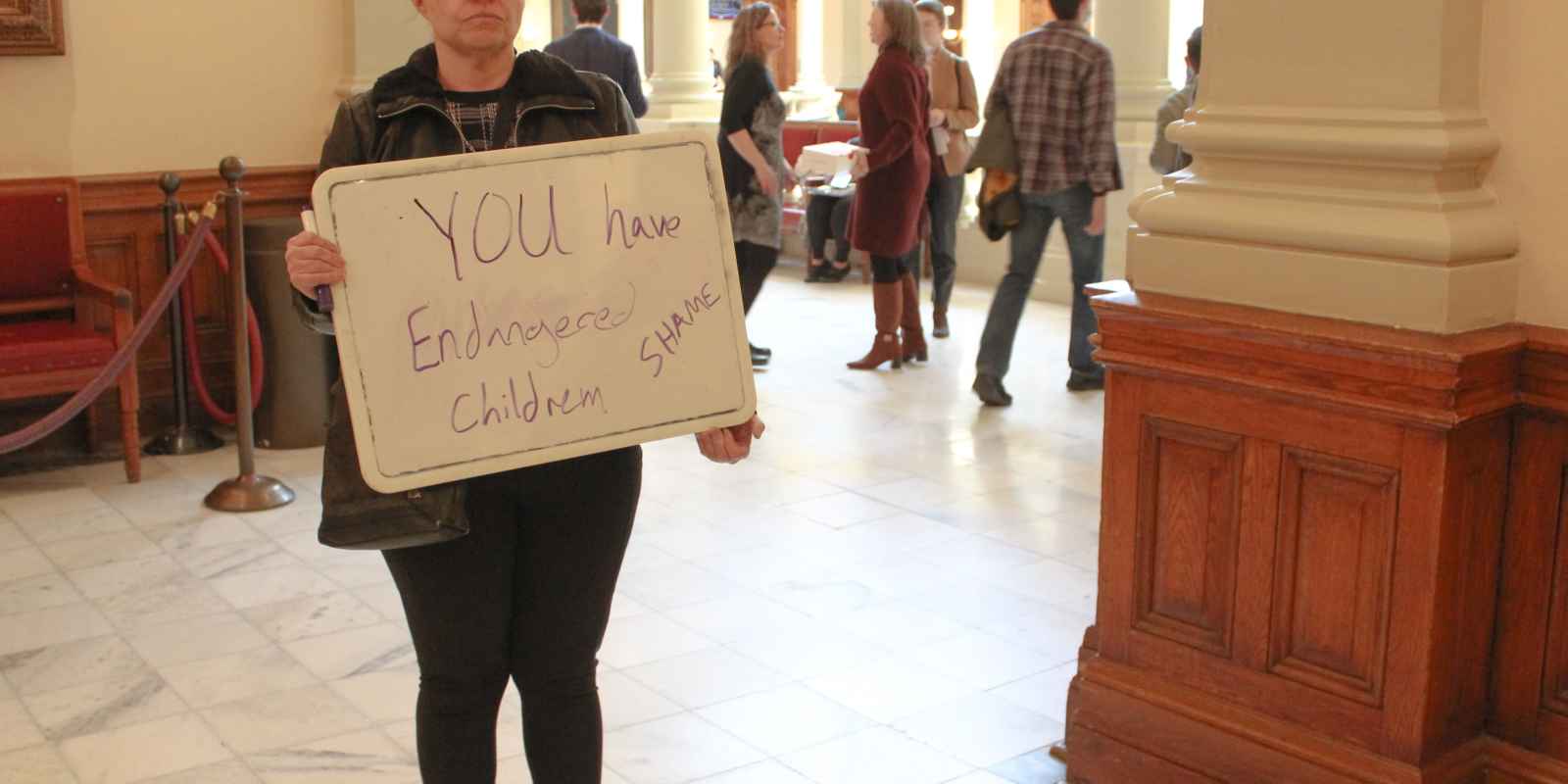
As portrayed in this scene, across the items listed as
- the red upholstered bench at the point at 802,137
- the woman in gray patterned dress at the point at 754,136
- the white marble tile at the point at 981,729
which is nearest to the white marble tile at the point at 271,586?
the white marble tile at the point at 981,729

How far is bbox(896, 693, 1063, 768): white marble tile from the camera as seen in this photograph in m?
3.18

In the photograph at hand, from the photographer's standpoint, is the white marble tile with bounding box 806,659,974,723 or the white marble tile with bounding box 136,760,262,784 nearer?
the white marble tile with bounding box 136,760,262,784

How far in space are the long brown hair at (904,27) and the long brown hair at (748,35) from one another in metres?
0.47

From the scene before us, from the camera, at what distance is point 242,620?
3.99 meters

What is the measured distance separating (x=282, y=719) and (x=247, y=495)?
5.78ft

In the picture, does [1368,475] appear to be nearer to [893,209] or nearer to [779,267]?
[893,209]

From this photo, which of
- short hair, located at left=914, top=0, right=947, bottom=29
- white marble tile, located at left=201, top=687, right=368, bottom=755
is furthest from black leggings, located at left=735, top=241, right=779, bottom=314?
white marble tile, located at left=201, top=687, right=368, bottom=755

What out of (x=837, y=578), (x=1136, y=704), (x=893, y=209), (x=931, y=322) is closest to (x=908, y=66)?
(x=893, y=209)

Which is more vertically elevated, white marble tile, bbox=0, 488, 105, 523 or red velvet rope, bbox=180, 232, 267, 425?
red velvet rope, bbox=180, 232, 267, 425

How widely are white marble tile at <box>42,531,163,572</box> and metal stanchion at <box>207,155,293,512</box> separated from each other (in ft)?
1.06

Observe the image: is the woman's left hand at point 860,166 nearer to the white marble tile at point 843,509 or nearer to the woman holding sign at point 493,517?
→ the white marble tile at point 843,509

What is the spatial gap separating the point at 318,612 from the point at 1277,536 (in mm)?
2322

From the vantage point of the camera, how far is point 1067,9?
604 centimetres

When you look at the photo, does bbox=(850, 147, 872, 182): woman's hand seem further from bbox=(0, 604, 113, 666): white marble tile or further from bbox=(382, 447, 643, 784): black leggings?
bbox=(382, 447, 643, 784): black leggings
